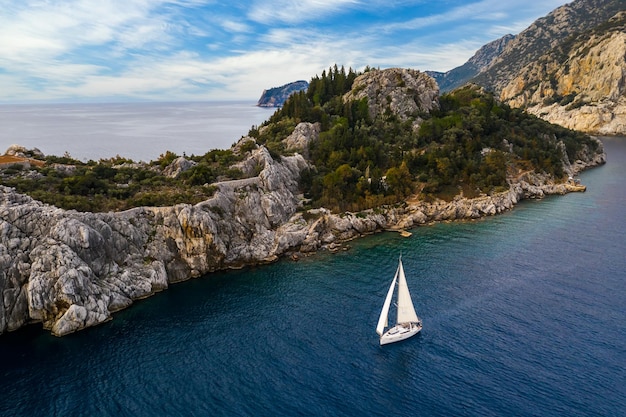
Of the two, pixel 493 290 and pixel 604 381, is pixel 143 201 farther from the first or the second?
pixel 604 381

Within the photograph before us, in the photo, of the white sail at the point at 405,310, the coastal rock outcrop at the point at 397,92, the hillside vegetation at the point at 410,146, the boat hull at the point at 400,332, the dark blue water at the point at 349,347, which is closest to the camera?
the dark blue water at the point at 349,347

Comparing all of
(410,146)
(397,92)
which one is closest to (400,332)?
(410,146)

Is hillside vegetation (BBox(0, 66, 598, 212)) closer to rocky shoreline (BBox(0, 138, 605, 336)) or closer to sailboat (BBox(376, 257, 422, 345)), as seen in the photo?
rocky shoreline (BBox(0, 138, 605, 336))

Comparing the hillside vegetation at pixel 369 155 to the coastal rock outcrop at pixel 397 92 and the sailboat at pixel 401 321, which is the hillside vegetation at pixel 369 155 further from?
the sailboat at pixel 401 321

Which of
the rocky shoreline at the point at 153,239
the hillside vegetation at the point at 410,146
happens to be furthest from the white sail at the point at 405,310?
the hillside vegetation at the point at 410,146

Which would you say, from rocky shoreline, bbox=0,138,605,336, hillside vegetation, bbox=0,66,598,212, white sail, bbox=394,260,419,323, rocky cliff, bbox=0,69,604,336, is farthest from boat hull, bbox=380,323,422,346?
hillside vegetation, bbox=0,66,598,212

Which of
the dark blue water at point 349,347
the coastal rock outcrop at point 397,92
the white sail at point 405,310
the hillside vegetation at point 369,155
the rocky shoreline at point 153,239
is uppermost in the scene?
the coastal rock outcrop at point 397,92
